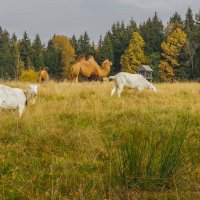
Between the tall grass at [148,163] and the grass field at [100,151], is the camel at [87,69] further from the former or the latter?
the tall grass at [148,163]

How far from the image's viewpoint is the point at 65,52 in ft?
262

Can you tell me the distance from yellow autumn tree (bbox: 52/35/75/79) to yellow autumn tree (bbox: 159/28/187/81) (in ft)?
50.9

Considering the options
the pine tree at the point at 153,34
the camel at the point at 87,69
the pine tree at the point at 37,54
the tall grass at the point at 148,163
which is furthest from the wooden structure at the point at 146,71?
the tall grass at the point at 148,163

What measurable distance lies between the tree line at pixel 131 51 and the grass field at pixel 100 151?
4239cm

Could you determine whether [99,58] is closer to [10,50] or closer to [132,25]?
[132,25]

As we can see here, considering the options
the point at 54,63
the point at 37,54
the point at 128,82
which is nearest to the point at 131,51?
the point at 54,63

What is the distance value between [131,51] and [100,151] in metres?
54.9

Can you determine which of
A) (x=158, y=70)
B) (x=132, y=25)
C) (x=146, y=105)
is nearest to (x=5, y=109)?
(x=146, y=105)

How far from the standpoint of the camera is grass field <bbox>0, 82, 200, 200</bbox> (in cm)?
427

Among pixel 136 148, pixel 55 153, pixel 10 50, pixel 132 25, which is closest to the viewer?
pixel 136 148

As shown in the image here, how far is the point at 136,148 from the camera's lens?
4.32 meters

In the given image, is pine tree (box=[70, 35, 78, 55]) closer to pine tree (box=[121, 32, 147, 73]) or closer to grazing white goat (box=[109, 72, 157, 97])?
pine tree (box=[121, 32, 147, 73])

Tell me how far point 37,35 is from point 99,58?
25.0 m

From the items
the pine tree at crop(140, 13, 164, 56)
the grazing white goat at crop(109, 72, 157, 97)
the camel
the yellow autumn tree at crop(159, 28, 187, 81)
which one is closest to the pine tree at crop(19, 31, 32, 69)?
the pine tree at crop(140, 13, 164, 56)
